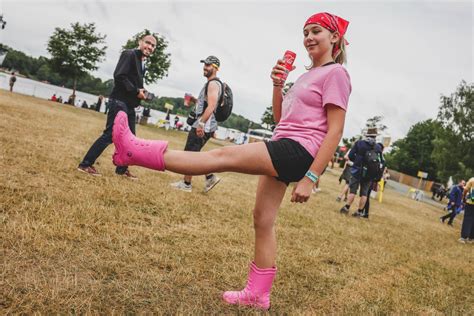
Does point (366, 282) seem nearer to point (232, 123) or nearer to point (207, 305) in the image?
point (207, 305)

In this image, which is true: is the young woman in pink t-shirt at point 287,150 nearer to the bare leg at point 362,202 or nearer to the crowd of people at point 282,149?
the crowd of people at point 282,149

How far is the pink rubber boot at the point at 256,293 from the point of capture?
238 centimetres

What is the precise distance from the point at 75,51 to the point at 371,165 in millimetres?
37347

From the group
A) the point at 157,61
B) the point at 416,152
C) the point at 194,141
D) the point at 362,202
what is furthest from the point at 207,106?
the point at 416,152

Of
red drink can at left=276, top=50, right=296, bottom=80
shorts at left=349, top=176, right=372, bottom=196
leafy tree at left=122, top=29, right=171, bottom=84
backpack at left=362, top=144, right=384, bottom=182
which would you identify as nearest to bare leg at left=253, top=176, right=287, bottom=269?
red drink can at left=276, top=50, right=296, bottom=80

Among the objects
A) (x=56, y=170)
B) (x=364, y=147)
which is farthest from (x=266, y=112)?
(x=56, y=170)

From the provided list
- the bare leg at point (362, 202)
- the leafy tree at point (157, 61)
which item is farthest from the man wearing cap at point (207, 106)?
the leafy tree at point (157, 61)

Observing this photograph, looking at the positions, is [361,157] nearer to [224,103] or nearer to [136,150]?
[224,103]

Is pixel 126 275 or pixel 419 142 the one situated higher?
pixel 419 142

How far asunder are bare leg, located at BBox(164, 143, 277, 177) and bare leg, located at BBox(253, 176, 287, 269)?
298mm

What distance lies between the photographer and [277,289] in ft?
9.31

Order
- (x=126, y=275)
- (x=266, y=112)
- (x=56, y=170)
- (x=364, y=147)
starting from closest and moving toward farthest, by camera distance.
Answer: (x=126, y=275) → (x=56, y=170) → (x=364, y=147) → (x=266, y=112)

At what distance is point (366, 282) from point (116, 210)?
9.09ft

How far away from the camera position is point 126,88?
498 centimetres
